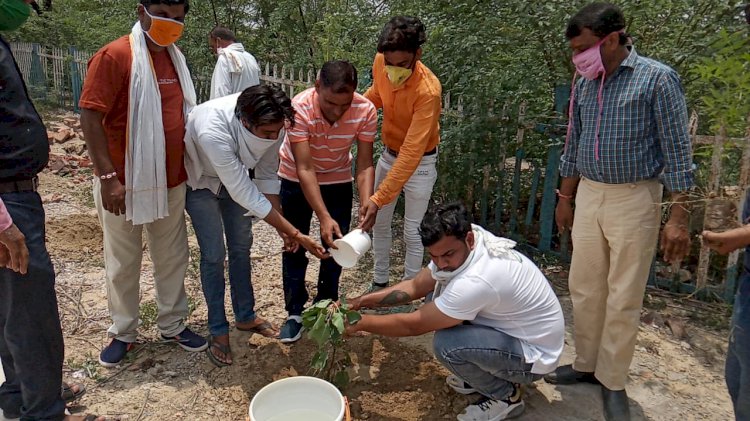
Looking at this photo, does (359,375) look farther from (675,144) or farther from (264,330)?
(675,144)

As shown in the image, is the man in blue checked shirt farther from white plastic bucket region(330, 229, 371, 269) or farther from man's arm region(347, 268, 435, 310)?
white plastic bucket region(330, 229, 371, 269)

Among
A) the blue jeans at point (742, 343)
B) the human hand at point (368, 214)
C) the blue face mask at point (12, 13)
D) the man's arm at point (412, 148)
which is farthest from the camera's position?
the man's arm at point (412, 148)

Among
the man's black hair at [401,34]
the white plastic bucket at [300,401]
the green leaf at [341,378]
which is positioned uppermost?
the man's black hair at [401,34]

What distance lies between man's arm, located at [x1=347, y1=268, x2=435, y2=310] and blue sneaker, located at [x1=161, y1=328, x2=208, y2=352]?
3.48 ft

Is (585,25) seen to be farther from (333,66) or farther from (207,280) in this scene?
(207,280)

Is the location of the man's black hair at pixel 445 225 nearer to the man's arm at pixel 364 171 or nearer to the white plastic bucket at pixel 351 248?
the white plastic bucket at pixel 351 248

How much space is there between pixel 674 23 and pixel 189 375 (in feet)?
12.7

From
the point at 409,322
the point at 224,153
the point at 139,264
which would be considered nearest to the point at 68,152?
the point at 139,264

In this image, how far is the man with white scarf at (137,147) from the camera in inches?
99.7

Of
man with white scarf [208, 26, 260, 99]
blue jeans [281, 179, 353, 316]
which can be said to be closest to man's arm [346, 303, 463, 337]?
blue jeans [281, 179, 353, 316]

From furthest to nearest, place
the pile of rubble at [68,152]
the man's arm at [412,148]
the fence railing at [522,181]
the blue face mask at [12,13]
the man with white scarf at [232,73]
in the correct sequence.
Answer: the pile of rubble at [68,152] < the man with white scarf at [232,73] < the fence railing at [522,181] < the man's arm at [412,148] < the blue face mask at [12,13]

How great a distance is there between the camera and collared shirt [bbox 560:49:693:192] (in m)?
2.30

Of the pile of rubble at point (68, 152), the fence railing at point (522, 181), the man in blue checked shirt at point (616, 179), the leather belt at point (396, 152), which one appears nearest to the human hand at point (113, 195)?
the leather belt at point (396, 152)

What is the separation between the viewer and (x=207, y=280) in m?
2.98
